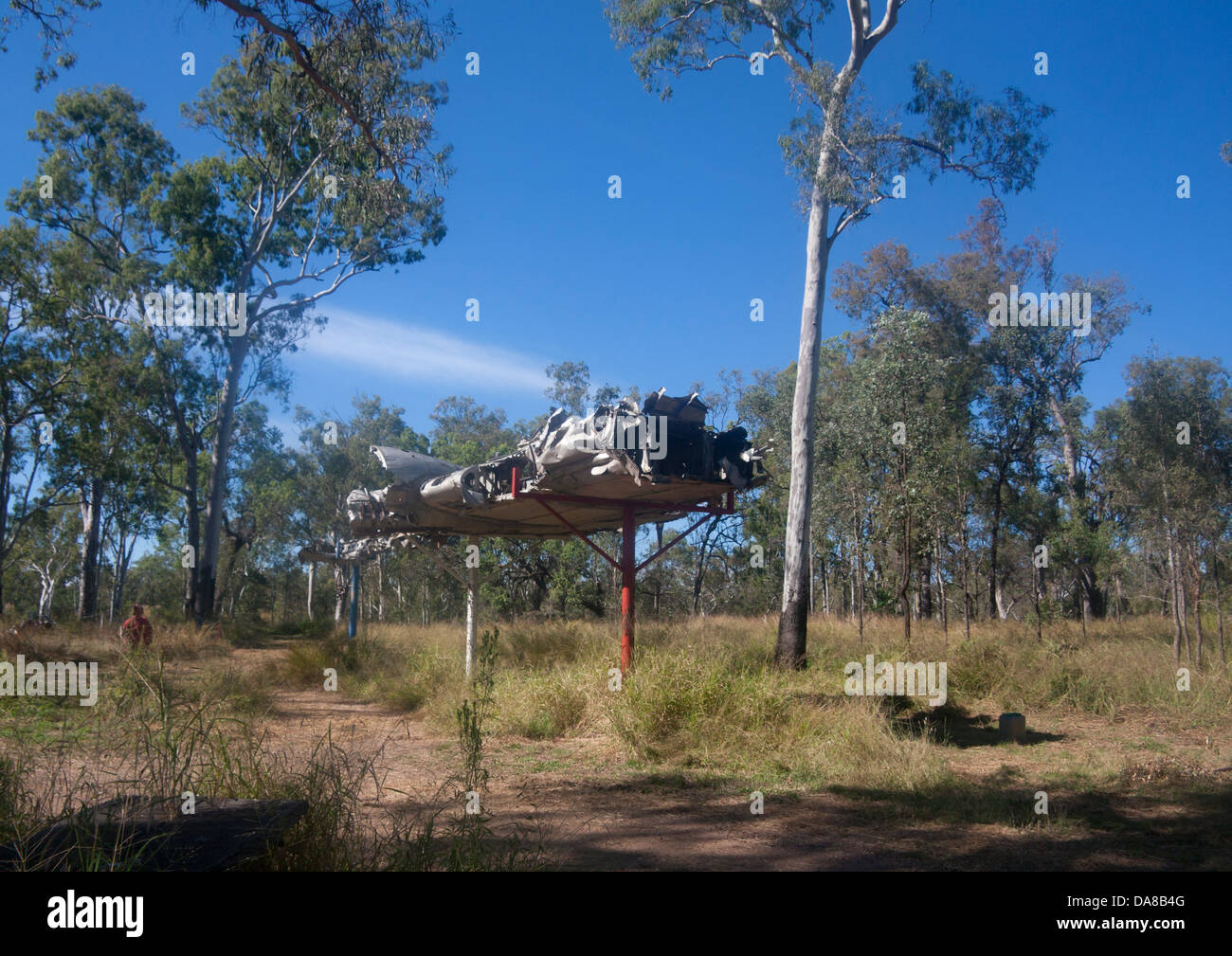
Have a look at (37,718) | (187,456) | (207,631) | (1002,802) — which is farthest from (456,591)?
(1002,802)

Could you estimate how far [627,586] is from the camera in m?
10.9

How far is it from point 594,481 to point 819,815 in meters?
4.68

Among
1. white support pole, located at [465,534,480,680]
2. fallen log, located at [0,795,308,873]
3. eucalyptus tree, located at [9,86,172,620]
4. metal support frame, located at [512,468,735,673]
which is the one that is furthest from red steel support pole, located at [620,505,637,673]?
eucalyptus tree, located at [9,86,172,620]

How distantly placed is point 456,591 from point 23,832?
106ft

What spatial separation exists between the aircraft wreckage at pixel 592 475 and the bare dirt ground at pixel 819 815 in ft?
10.4

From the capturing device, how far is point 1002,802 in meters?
6.40

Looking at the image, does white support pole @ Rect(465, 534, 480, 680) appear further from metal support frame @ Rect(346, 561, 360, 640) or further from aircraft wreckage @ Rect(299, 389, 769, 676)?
metal support frame @ Rect(346, 561, 360, 640)

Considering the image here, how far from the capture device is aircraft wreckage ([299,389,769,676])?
8.92m

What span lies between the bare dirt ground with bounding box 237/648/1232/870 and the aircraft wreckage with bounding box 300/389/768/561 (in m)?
3.16

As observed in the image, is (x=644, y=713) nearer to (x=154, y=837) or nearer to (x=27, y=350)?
(x=154, y=837)

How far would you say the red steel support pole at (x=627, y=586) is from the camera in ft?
33.7
